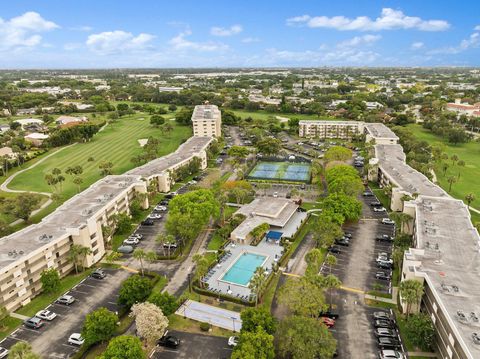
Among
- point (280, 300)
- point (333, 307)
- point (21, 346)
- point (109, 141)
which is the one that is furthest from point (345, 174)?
point (109, 141)

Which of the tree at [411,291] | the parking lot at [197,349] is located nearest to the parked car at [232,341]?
the parking lot at [197,349]

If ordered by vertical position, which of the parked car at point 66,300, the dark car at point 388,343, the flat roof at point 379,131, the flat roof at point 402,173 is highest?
the flat roof at point 379,131

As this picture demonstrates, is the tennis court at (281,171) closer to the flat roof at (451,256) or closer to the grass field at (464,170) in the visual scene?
the grass field at (464,170)

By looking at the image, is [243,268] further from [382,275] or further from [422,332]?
[422,332]

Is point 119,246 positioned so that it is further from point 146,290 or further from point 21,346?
point 21,346

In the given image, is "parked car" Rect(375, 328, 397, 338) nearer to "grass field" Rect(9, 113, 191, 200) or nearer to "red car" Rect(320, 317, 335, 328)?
"red car" Rect(320, 317, 335, 328)
